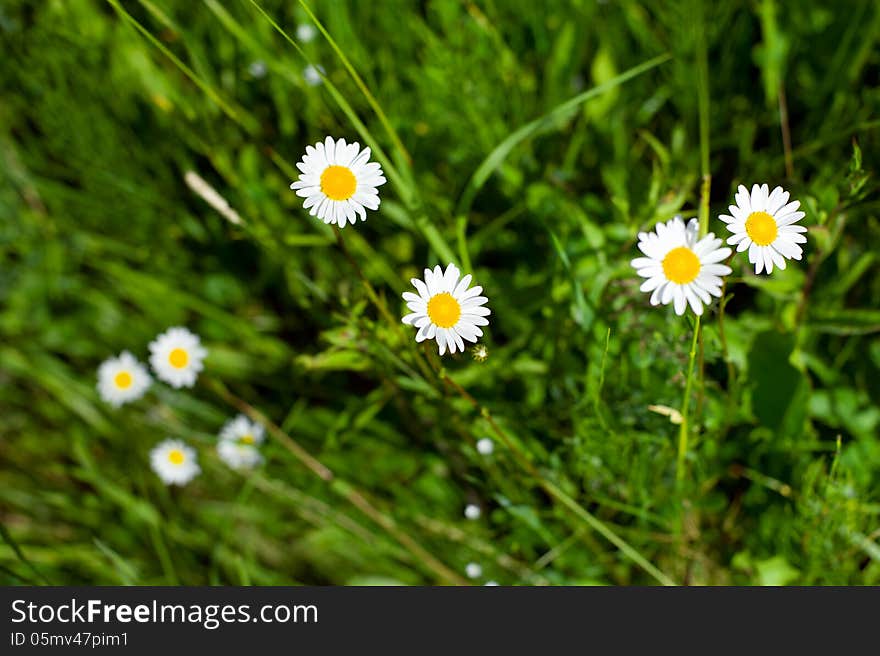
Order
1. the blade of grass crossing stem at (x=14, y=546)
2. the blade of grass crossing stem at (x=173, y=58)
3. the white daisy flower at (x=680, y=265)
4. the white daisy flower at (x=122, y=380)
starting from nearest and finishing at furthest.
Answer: the white daisy flower at (x=680, y=265), the blade of grass crossing stem at (x=173, y=58), the blade of grass crossing stem at (x=14, y=546), the white daisy flower at (x=122, y=380)

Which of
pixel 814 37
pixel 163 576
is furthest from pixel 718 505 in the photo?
pixel 163 576

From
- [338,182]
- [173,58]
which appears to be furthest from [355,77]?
[173,58]

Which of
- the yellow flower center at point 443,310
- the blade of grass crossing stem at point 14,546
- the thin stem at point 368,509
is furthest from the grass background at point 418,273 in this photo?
the yellow flower center at point 443,310

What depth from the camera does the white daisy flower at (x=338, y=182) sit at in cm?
124

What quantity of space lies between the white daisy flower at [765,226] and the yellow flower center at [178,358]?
1529 mm

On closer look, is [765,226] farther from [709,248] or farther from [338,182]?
[338,182]

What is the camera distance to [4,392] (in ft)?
7.77

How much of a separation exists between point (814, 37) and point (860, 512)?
135 cm

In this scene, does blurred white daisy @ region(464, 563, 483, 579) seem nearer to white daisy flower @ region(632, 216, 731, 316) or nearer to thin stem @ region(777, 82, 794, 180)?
white daisy flower @ region(632, 216, 731, 316)

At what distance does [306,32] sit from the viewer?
217cm

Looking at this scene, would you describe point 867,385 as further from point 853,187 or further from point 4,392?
point 4,392

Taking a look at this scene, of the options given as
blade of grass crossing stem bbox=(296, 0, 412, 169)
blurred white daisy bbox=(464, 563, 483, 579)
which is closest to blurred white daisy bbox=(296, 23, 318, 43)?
blade of grass crossing stem bbox=(296, 0, 412, 169)

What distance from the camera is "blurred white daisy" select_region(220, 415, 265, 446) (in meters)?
2.05

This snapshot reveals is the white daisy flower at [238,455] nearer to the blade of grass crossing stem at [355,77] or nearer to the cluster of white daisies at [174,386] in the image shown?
the cluster of white daisies at [174,386]
